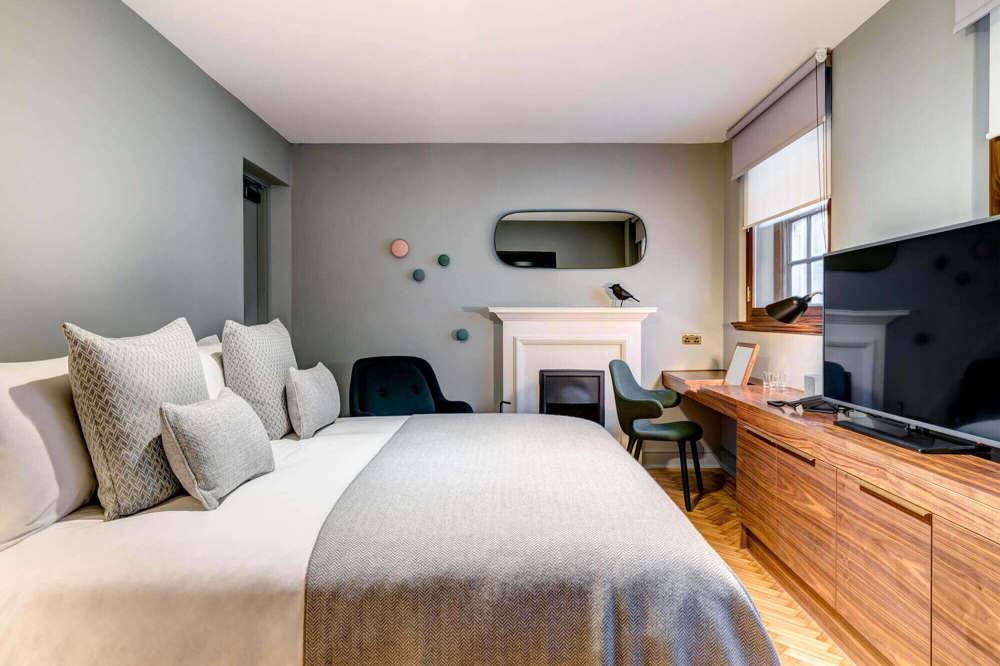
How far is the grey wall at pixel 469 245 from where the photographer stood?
A: 12.1 feet

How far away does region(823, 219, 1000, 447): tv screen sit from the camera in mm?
→ 1331

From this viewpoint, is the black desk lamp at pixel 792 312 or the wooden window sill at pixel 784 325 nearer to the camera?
the black desk lamp at pixel 792 312

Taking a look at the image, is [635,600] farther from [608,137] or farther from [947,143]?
[608,137]

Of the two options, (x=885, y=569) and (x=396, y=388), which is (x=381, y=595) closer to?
(x=885, y=569)

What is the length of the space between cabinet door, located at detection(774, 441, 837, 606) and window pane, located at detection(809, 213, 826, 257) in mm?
1289

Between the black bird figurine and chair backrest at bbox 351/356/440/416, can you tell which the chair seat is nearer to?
the black bird figurine

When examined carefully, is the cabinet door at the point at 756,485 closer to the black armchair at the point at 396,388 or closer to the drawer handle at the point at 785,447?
the drawer handle at the point at 785,447

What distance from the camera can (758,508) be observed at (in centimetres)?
224

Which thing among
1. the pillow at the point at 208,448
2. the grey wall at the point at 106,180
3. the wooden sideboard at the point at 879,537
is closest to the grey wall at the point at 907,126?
the wooden sideboard at the point at 879,537

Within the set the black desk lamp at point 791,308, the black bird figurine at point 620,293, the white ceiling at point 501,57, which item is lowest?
the black desk lamp at point 791,308

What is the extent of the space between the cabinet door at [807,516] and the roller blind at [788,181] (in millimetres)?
1479

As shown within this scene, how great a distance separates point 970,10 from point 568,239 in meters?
2.40

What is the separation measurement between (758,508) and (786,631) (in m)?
0.55

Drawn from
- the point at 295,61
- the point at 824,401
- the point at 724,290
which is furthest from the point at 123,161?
the point at 724,290
